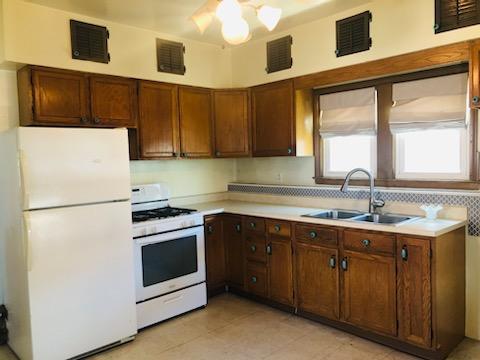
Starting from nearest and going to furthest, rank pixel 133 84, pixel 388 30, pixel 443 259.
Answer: pixel 443 259 → pixel 388 30 → pixel 133 84

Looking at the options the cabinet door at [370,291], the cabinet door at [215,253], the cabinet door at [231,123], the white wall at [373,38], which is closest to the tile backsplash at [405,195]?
the cabinet door at [231,123]

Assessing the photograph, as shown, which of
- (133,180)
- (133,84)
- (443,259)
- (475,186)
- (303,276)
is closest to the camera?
(443,259)

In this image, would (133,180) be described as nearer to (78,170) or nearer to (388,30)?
(78,170)

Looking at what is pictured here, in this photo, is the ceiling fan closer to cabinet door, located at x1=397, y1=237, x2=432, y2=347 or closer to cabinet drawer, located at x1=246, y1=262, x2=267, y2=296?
cabinet door, located at x1=397, y1=237, x2=432, y2=347

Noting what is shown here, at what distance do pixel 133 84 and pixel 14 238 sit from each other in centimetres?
166

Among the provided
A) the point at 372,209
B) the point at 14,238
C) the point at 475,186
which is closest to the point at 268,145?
the point at 372,209

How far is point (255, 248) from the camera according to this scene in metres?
3.73

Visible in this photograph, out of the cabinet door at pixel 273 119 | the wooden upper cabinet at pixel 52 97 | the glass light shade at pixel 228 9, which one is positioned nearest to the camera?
the glass light shade at pixel 228 9

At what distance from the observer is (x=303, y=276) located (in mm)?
3326

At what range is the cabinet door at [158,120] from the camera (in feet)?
11.9

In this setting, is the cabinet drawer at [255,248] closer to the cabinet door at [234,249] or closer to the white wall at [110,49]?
the cabinet door at [234,249]

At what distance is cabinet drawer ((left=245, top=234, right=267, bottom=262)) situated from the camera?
12.0ft

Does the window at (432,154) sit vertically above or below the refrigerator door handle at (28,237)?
above

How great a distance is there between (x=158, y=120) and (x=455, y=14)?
2606 millimetres
